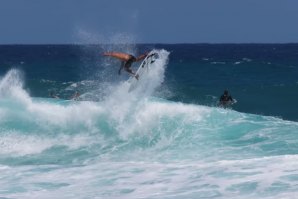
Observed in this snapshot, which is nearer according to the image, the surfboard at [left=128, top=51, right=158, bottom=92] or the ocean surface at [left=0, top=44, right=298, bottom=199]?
the ocean surface at [left=0, top=44, right=298, bottom=199]

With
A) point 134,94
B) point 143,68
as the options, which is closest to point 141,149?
point 143,68

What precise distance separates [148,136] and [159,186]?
6500 millimetres

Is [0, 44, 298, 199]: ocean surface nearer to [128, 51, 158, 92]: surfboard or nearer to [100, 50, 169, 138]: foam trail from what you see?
[100, 50, 169, 138]: foam trail

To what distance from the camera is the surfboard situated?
62.5 feet

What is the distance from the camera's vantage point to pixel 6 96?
2277 cm

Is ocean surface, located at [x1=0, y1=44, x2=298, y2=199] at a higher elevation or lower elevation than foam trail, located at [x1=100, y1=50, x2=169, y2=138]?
lower

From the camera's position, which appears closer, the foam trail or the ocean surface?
the ocean surface

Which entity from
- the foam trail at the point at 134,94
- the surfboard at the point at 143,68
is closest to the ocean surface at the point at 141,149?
the foam trail at the point at 134,94

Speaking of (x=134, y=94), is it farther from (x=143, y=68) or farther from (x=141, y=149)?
(x=141, y=149)

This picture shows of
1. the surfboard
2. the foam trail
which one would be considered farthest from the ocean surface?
the surfboard

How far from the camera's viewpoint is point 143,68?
19.4 m

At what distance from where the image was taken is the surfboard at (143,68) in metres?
19.0

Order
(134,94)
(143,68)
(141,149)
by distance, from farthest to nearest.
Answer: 1. (134,94)
2. (143,68)
3. (141,149)

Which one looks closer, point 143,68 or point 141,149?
point 141,149
